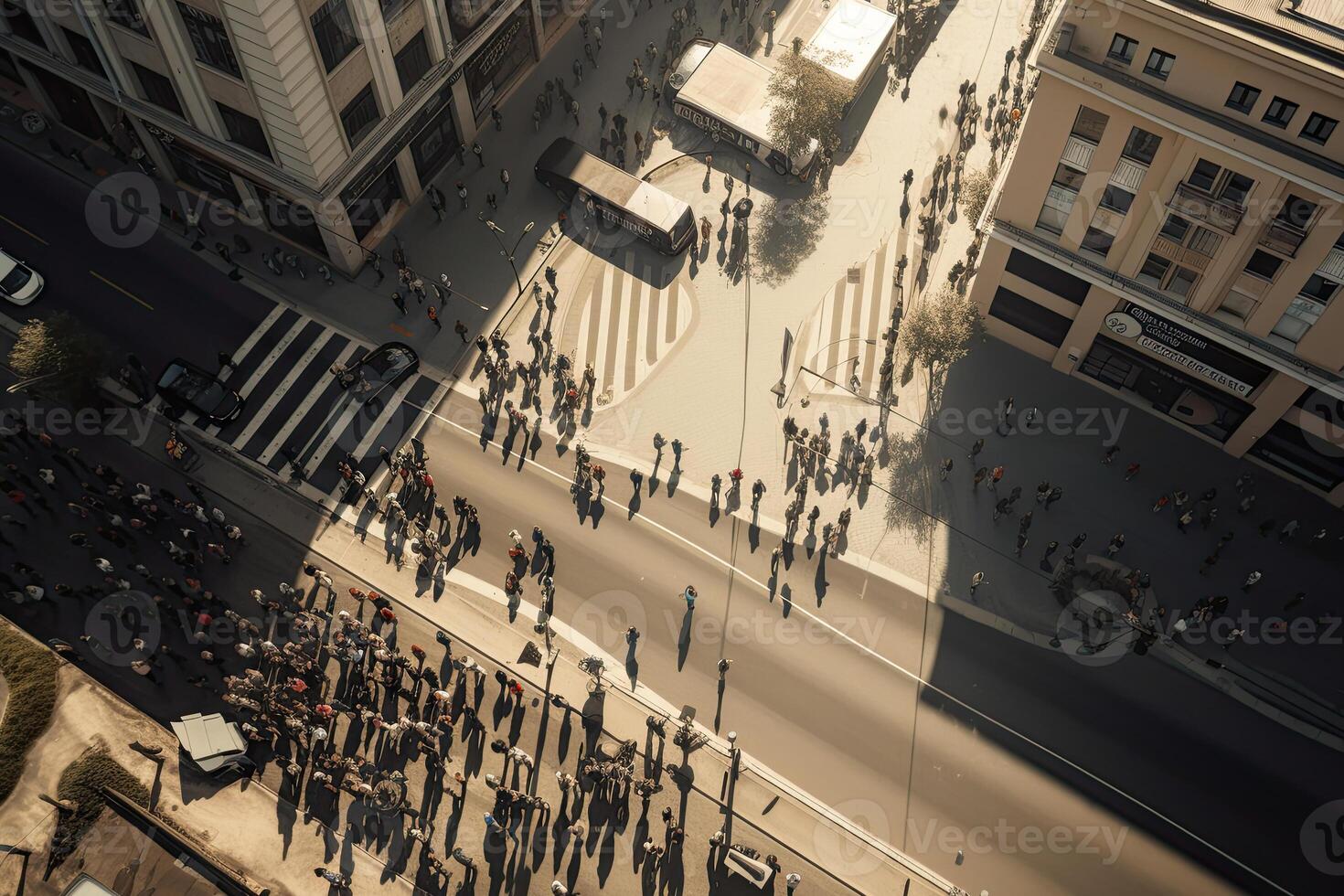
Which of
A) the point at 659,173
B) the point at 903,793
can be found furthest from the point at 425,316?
the point at 903,793

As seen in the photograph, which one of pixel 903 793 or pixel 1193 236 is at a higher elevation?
pixel 1193 236

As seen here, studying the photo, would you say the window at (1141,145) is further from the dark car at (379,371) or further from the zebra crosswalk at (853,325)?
the dark car at (379,371)

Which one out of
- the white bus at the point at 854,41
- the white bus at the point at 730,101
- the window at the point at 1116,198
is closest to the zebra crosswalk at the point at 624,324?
the white bus at the point at 730,101

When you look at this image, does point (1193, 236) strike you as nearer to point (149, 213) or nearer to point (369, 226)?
point (369, 226)

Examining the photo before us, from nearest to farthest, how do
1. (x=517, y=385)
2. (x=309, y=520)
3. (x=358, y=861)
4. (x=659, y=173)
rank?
(x=358, y=861), (x=309, y=520), (x=517, y=385), (x=659, y=173)

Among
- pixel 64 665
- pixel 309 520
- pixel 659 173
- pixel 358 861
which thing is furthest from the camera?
pixel 659 173

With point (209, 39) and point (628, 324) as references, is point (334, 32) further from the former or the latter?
point (628, 324)
